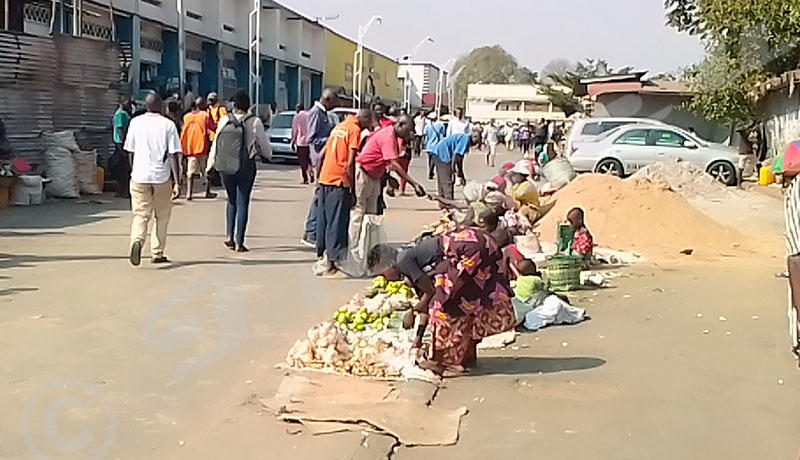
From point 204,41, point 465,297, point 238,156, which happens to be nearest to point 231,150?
point 238,156

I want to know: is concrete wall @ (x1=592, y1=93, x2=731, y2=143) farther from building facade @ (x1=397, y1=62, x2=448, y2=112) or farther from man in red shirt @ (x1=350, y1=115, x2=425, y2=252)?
building facade @ (x1=397, y1=62, x2=448, y2=112)

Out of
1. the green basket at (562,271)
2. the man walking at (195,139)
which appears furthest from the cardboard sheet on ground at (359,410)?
the man walking at (195,139)

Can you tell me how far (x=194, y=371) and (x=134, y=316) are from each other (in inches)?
68.3

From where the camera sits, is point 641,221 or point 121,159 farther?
point 121,159

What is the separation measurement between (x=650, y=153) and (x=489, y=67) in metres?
105

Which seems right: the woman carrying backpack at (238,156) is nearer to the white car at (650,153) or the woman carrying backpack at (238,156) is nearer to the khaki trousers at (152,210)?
the khaki trousers at (152,210)

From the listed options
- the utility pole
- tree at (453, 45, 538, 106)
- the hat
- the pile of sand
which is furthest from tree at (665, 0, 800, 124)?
tree at (453, 45, 538, 106)

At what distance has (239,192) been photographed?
11.9m

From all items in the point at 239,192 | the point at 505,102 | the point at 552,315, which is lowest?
the point at 552,315

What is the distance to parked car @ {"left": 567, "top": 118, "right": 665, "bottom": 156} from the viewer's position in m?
27.4

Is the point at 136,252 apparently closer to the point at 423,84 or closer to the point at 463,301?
the point at 463,301

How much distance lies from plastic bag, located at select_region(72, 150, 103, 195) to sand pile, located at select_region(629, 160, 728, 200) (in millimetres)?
11618

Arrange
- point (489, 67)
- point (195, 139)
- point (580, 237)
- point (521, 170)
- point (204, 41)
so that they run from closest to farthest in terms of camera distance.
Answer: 1. point (580, 237)
2. point (521, 170)
3. point (195, 139)
4. point (204, 41)
5. point (489, 67)

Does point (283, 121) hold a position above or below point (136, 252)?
above
